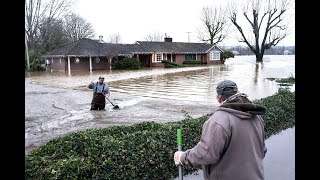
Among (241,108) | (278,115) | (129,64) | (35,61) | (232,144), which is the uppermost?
(35,61)

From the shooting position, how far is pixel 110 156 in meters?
5.80

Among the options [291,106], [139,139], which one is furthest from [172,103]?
[139,139]

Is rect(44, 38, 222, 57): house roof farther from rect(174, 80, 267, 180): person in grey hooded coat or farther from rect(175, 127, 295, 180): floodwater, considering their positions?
rect(174, 80, 267, 180): person in grey hooded coat

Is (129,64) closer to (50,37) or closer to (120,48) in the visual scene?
(120,48)

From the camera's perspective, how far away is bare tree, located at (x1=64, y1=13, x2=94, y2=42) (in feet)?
262

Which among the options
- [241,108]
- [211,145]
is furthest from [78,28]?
[211,145]

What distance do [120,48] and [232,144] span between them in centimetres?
5010

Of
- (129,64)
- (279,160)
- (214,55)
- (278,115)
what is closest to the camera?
(279,160)
